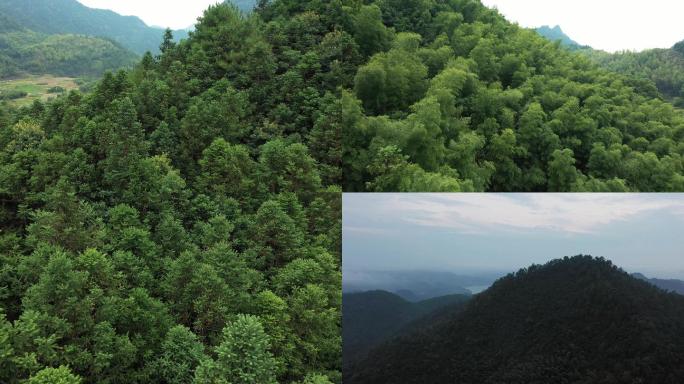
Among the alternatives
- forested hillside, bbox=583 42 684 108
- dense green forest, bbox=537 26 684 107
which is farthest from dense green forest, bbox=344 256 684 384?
forested hillside, bbox=583 42 684 108

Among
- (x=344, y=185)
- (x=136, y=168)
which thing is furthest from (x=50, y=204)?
(x=344, y=185)

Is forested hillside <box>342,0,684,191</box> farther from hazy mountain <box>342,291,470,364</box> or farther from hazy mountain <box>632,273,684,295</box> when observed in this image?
hazy mountain <box>342,291,470,364</box>

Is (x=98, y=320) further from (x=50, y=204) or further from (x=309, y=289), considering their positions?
(x=50, y=204)

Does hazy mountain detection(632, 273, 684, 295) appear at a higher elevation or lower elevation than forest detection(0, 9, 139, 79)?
lower

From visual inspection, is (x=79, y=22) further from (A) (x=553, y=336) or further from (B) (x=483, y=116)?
(A) (x=553, y=336)

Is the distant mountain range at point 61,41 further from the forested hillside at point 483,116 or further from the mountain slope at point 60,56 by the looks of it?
the forested hillside at point 483,116

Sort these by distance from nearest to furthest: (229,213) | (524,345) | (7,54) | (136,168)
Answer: (524,345)
(229,213)
(136,168)
(7,54)
